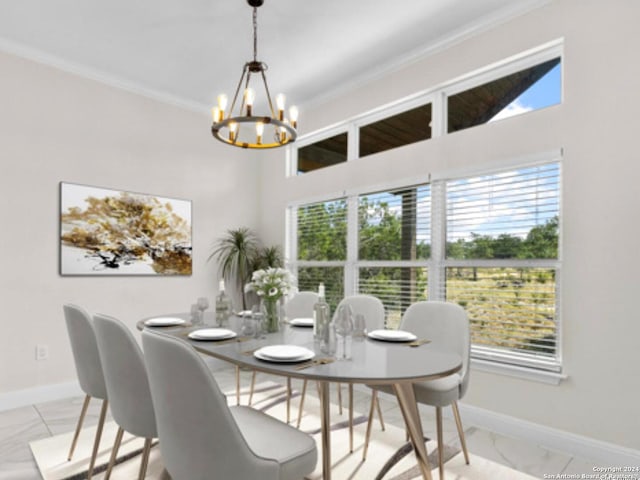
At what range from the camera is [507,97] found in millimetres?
2906

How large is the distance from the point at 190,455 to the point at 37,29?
330cm

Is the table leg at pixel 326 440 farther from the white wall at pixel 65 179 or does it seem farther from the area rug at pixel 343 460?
the white wall at pixel 65 179

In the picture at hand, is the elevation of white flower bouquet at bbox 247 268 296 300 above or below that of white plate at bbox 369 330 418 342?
above

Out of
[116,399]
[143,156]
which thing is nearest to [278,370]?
[116,399]

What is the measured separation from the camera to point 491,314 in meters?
2.88

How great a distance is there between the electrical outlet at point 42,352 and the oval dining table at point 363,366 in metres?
1.84

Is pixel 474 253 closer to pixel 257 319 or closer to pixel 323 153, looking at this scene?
pixel 257 319

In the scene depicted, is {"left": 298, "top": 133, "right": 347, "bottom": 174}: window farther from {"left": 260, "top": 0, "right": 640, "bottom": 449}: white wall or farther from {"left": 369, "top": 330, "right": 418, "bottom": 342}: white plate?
{"left": 369, "top": 330, "right": 418, "bottom": 342}: white plate

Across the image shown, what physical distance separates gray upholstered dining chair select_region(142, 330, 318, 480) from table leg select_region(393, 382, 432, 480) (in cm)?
62

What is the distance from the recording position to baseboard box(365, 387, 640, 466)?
226 cm

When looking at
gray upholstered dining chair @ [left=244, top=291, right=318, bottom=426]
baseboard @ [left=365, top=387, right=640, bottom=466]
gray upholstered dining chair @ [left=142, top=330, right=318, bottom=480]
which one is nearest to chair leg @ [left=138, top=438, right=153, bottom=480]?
gray upholstered dining chair @ [left=142, top=330, right=318, bottom=480]

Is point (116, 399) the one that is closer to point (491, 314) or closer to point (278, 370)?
point (278, 370)

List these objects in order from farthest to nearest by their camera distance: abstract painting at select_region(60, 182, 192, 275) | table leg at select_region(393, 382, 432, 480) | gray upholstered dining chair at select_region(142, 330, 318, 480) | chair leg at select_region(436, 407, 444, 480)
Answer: abstract painting at select_region(60, 182, 192, 275), chair leg at select_region(436, 407, 444, 480), table leg at select_region(393, 382, 432, 480), gray upholstered dining chair at select_region(142, 330, 318, 480)

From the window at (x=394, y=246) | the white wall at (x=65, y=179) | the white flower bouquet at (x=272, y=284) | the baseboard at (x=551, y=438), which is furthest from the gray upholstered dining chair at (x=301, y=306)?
the white wall at (x=65, y=179)
